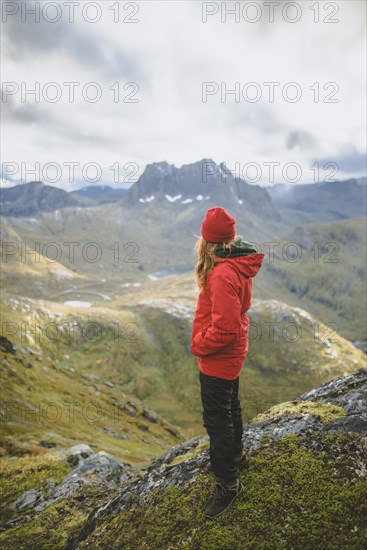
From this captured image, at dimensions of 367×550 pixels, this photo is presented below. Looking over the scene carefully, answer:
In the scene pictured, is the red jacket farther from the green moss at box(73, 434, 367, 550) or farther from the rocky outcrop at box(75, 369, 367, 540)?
the rocky outcrop at box(75, 369, 367, 540)

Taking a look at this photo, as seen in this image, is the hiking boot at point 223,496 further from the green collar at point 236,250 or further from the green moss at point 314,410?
the green collar at point 236,250

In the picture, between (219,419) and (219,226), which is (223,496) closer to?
(219,419)

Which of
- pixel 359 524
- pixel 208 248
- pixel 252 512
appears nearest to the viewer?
pixel 359 524

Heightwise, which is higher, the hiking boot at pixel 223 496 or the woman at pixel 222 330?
the woman at pixel 222 330

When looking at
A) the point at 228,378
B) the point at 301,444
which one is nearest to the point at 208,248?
the point at 228,378

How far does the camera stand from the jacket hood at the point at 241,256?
8.99 meters

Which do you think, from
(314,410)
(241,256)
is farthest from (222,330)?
(314,410)

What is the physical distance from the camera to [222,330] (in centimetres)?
847

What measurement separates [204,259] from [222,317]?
1.82 m

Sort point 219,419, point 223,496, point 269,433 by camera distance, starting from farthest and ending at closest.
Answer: point 269,433 < point 219,419 < point 223,496

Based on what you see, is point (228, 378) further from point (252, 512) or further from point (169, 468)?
point (169, 468)

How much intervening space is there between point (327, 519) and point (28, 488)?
523 inches

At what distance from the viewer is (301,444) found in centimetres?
885

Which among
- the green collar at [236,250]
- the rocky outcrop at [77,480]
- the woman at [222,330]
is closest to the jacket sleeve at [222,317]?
the woman at [222,330]
